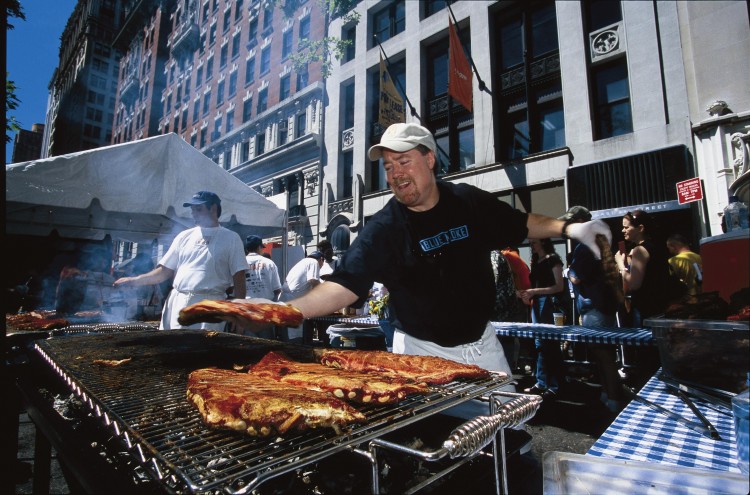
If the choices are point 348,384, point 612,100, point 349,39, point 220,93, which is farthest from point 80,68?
point 612,100

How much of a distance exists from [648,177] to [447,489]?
12.2 m

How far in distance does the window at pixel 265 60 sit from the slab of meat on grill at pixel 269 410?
21.7m

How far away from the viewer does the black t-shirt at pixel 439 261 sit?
221cm

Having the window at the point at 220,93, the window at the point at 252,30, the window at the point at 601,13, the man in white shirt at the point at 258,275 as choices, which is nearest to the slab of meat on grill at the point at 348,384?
the man in white shirt at the point at 258,275

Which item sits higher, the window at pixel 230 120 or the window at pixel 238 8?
the window at pixel 238 8

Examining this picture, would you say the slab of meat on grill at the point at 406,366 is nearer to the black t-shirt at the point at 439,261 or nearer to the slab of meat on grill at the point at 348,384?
the slab of meat on grill at the point at 348,384

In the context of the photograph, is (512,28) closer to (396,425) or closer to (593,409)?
(593,409)

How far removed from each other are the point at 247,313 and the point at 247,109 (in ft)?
83.8

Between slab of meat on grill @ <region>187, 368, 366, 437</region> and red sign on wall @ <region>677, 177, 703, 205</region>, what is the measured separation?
35.2 feet

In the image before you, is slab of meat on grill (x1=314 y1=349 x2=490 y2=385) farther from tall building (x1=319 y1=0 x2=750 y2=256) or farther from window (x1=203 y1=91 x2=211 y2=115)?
window (x1=203 y1=91 x2=211 y2=115)

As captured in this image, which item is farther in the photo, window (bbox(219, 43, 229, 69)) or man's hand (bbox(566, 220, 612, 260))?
window (bbox(219, 43, 229, 69))

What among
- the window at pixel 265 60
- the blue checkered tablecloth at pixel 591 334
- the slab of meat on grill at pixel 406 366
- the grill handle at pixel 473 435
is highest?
the window at pixel 265 60

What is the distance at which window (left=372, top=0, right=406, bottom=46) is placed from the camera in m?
17.6

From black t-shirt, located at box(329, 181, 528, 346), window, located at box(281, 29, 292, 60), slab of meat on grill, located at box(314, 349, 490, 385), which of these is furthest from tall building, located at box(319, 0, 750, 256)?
slab of meat on grill, located at box(314, 349, 490, 385)
